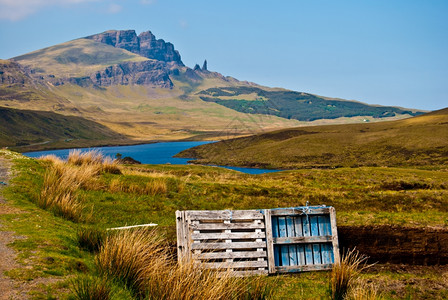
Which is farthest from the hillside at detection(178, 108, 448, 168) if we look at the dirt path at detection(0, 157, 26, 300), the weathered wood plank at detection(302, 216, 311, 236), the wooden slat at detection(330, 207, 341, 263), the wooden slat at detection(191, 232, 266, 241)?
the dirt path at detection(0, 157, 26, 300)

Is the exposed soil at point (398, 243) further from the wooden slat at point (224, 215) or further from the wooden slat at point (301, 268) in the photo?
the wooden slat at point (224, 215)

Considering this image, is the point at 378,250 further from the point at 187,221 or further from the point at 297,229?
the point at 187,221

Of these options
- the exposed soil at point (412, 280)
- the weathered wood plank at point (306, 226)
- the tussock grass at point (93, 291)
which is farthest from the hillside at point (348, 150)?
the tussock grass at point (93, 291)

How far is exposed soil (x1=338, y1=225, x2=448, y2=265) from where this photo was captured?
15.9m

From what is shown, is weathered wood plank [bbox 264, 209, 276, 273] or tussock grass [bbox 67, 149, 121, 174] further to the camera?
tussock grass [bbox 67, 149, 121, 174]

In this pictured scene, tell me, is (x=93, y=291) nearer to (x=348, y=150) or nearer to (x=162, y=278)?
(x=162, y=278)

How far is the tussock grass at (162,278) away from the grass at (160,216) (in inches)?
5.8

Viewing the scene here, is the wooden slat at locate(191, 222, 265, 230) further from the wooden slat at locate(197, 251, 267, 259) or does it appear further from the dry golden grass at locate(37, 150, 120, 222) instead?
the dry golden grass at locate(37, 150, 120, 222)

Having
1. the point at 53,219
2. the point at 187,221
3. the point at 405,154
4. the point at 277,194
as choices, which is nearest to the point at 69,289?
the point at 187,221

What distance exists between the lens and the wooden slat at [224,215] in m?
13.6

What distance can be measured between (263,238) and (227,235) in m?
1.25

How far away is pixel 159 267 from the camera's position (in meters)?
9.62

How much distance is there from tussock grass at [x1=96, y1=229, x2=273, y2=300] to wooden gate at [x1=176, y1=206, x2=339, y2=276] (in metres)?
2.85

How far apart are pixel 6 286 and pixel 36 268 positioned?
3.88 ft
